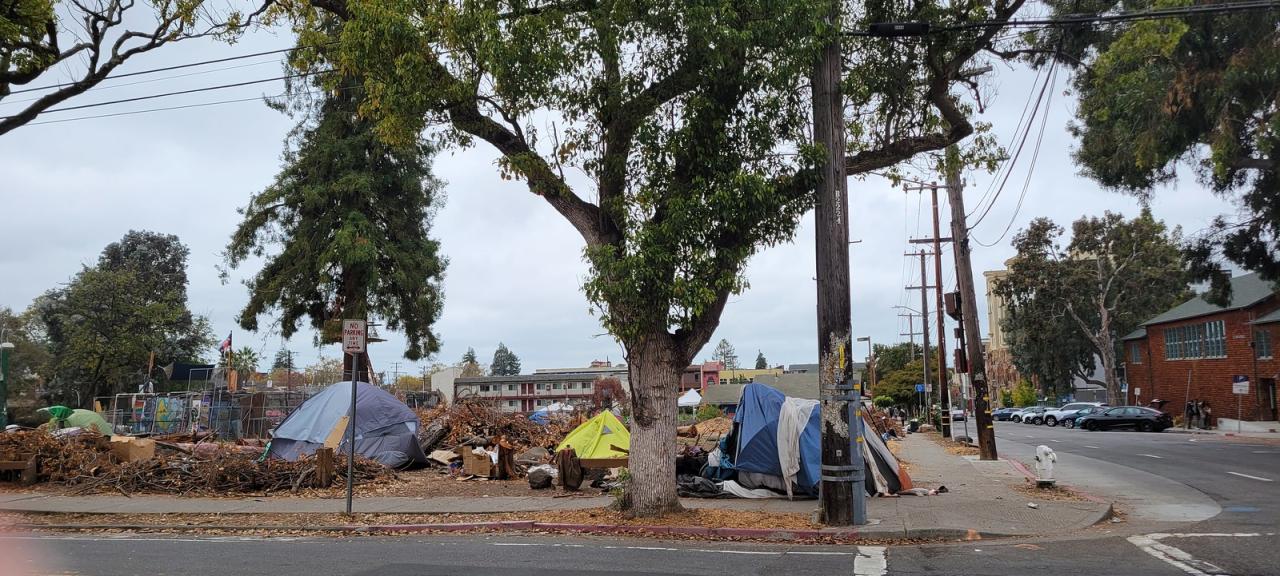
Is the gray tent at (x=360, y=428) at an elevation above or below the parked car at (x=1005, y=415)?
above

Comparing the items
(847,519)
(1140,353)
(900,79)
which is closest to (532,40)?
(900,79)

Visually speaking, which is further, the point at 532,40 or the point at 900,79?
the point at 900,79

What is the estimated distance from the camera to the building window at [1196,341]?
1850 inches

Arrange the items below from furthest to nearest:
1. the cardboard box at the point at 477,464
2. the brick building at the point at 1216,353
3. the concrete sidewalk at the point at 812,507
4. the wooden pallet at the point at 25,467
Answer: the brick building at the point at 1216,353 → the cardboard box at the point at 477,464 → the wooden pallet at the point at 25,467 → the concrete sidewalk at the point at 812,507

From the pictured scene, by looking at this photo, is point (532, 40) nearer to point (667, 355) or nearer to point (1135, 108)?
point (667, 355)

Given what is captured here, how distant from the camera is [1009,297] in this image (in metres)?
57.1

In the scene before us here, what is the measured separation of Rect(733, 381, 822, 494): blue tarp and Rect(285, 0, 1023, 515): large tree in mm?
3025

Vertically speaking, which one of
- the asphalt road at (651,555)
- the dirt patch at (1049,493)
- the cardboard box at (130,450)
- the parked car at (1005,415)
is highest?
the cardboard box at (130,450)

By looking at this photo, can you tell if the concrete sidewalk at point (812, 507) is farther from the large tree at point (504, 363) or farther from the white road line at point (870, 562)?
the large tree at point (504, 363)

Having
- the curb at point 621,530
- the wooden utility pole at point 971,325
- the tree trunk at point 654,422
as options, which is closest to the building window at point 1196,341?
the wooden utility pole at point 971,325

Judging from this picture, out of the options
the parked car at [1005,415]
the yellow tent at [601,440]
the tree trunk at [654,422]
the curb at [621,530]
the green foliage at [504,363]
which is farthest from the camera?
the green foliage at [504,363]

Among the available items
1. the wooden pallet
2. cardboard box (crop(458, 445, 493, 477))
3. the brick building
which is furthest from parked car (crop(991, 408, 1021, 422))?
the wooden pallet

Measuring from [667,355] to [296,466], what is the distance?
8591 millimetres

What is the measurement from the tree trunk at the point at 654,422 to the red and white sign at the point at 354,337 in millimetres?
3929
